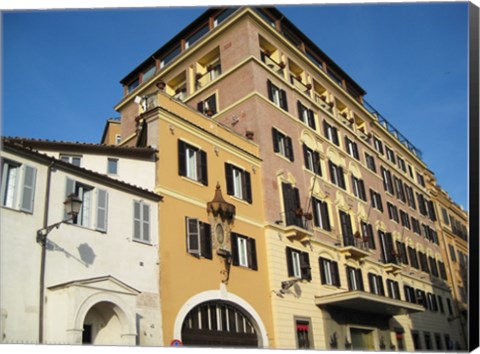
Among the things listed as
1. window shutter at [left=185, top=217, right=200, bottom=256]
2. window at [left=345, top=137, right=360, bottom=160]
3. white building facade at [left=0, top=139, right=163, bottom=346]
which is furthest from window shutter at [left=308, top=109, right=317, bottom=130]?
white building facade at [left=0, top=139, right=163, bottom=346]

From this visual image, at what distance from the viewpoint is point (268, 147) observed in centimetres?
2059

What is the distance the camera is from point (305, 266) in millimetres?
18969

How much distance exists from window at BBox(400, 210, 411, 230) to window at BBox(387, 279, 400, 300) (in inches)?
239

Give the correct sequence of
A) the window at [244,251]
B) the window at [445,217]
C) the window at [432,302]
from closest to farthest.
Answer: the window at [244,251], the window at [432,302], the window at [445,217]

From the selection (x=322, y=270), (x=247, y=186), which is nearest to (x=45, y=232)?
(x=247, y=186)

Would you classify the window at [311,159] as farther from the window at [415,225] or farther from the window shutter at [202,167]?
the window at [415,225]

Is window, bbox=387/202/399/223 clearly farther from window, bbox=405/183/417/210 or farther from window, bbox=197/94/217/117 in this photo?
window, bbox=197/94/217/117

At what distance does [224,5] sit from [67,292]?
8.75 metres

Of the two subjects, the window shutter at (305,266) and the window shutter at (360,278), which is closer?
the window shutter at (305,266)

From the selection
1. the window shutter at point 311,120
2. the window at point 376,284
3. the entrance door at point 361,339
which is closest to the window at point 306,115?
the window shutter at point 311,120

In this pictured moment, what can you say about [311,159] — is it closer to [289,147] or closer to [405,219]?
[289,147]

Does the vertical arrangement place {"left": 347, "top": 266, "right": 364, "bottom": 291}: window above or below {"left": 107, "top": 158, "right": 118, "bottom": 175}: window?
below

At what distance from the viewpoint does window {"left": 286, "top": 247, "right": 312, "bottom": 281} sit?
61.6ft

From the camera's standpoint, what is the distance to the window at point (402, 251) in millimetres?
29698
